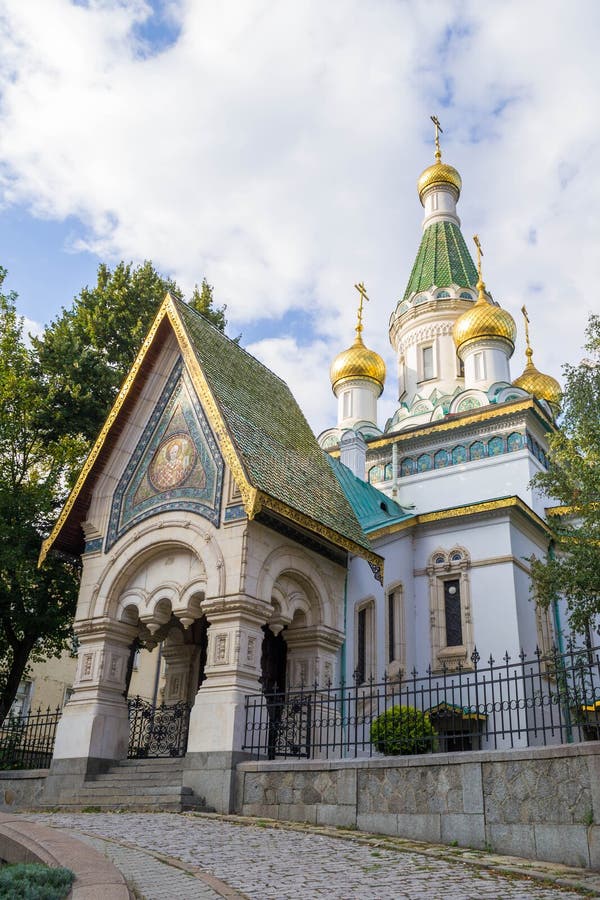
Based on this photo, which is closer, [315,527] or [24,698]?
[315,527]

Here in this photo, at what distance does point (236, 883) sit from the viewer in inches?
226

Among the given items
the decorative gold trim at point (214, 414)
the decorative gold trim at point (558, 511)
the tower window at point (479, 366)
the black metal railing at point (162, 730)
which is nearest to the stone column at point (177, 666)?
the black metal railing at point (162, 730)

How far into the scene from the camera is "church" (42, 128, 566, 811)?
39.3 ft

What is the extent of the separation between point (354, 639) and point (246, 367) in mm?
5746

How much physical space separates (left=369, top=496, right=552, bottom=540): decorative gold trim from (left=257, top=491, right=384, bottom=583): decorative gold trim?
259cm

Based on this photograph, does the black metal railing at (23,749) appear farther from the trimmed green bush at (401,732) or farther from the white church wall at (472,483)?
the white church wall at (472,483)

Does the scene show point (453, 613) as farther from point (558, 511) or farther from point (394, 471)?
point (394, 471)

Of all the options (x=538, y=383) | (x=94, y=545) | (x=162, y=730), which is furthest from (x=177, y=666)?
(x=538, y=383)

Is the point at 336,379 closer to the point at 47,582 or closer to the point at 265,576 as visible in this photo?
the point at 47,582

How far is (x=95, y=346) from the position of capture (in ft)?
64.8

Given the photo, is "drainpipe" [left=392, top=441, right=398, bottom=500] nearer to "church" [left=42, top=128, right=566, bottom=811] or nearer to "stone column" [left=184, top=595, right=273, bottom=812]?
"church" [left=42, top=128, right=566, bottom=811]

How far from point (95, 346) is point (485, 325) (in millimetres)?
10699

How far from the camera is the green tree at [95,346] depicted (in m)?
18.5

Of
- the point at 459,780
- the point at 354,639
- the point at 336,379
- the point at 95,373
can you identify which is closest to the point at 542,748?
the point at 459,780
